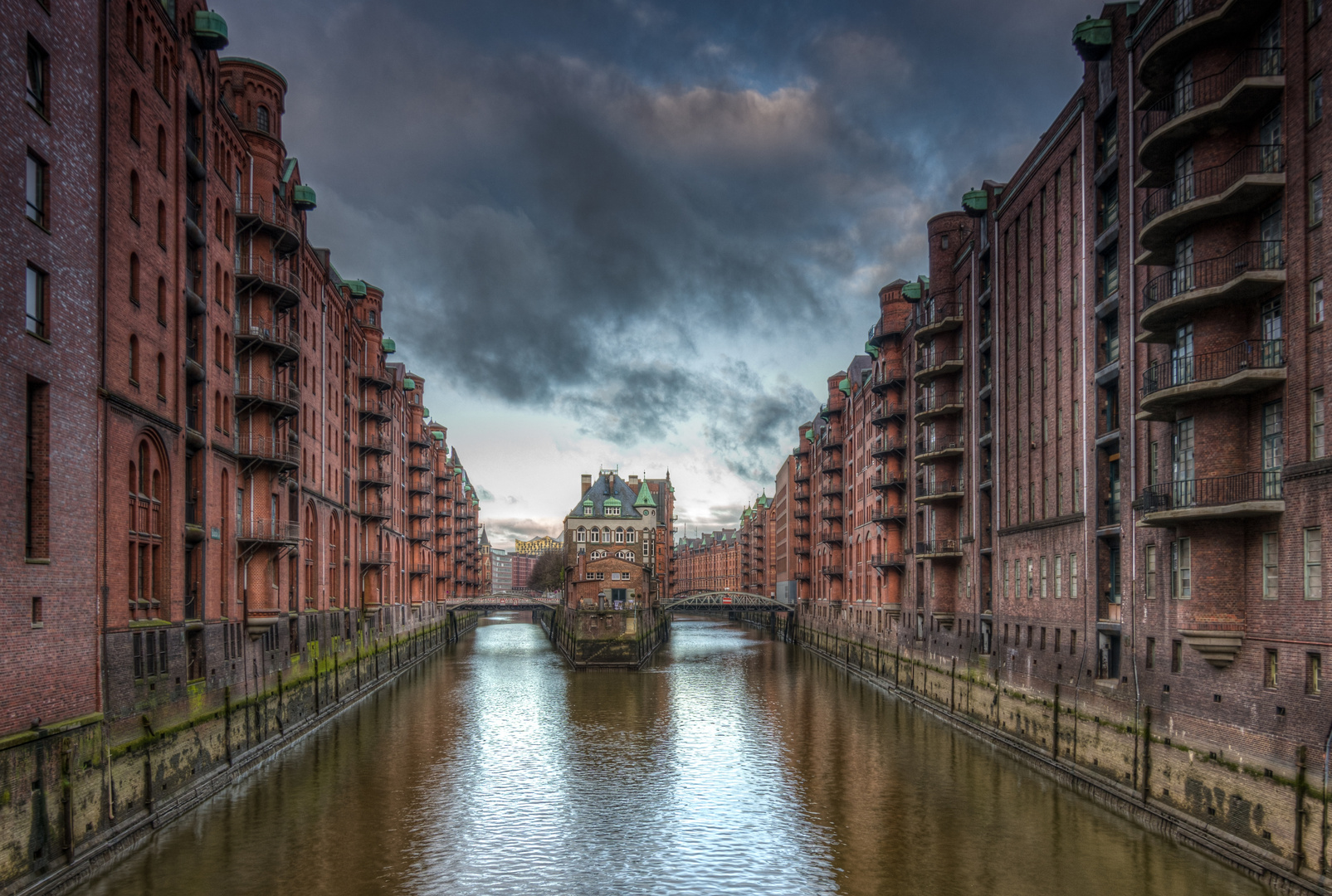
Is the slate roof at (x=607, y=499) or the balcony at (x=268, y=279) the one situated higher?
the balcony at (x=268, y=279)

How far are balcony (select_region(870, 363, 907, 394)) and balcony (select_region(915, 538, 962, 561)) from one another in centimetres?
1332

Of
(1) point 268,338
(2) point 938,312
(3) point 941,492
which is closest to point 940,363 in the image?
(2) point 938,312

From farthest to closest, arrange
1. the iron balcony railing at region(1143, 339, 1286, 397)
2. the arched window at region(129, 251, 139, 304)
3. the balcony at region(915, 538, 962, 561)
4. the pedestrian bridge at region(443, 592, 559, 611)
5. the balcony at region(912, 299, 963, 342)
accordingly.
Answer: the pedestrian bridge at region(443, 592, 559, 611) < the balcony at region(915, 538, 962, 561) < the balcony at region(912, 299, 963, 342) < the arched window at region(129, 251, 139, 304) < the iron balcony railing at region(1143, 339, 1286, 397)

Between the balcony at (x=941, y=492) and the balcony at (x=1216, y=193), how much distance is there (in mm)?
23076

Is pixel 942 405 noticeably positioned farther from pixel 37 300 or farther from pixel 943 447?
pixel 37 300

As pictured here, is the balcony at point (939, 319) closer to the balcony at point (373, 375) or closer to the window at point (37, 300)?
the balcony at point (373, 375)

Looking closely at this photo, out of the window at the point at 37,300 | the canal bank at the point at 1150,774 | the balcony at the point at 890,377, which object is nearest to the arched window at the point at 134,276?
the window at the point at 37,300

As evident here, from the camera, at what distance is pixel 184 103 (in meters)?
28.8

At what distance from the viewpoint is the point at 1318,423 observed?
18422mm

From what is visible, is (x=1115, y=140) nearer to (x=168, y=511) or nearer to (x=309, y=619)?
(x=168, y=511)

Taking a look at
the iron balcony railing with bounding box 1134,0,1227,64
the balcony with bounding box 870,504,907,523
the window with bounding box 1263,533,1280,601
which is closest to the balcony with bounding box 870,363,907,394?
the balcony with bounding box 870,504,907,523

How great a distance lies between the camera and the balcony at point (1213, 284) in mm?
19828

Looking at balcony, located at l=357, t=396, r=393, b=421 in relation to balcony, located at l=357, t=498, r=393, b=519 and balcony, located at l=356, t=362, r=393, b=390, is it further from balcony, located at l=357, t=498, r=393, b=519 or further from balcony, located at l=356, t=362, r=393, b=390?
balcony, located at l=357, t=498, r=393, b=519

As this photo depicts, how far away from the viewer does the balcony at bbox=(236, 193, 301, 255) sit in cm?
3528
